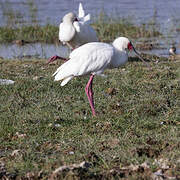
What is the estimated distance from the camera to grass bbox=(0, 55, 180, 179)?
445cm

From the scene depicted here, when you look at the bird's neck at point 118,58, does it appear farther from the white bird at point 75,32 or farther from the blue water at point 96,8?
the blue water at point 96,8

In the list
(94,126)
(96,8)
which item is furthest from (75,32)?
(96,8)

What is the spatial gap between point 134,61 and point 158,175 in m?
6.39

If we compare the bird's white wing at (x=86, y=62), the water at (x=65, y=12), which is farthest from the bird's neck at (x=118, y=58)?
the water at (x=65, y=12)

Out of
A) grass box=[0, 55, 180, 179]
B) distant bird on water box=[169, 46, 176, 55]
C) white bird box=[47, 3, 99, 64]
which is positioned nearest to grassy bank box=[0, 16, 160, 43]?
distant bird on water box=[169, 46, 176, 55]

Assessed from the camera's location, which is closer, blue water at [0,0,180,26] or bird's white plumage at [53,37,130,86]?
bird's white plumage at [53,37,130,86]

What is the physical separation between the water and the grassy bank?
1.64 ft

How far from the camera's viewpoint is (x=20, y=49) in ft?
43.2

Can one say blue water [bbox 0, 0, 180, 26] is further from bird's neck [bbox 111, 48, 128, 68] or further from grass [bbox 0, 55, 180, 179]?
bird's neck [bbox 111, 48, 128, 68]

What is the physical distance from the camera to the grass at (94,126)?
175 inches

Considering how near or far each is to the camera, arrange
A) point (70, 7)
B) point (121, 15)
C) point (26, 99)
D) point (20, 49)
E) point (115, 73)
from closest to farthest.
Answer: point (26, 99), point (115, 73), point (20, 49), point (121, 15), point (70, 7)

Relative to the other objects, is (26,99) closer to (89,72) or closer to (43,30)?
(89,72)

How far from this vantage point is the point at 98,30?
589 inches

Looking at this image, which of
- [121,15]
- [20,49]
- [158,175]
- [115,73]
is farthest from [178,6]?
[158,175]
